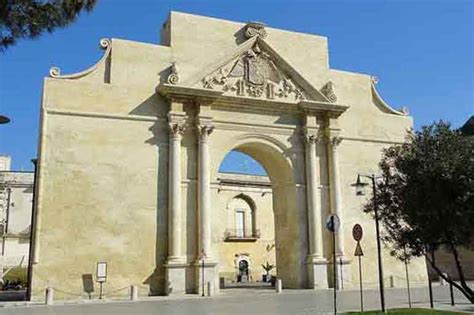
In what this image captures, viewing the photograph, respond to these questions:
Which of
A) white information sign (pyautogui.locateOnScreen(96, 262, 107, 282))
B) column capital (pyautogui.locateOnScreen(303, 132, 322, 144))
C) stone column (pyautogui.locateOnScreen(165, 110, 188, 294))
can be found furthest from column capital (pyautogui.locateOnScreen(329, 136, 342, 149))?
white information sign (pyautogui.locateOnScreen(96, 262, 107, 282))

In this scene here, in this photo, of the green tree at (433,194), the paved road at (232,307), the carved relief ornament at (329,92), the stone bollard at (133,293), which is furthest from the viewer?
the carved relief ornament at (329,92)

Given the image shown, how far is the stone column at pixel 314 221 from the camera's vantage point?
23.7 meters

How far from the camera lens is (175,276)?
21188 millimetres

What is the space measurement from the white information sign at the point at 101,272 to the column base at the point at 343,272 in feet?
34.3

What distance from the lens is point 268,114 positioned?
25.2m

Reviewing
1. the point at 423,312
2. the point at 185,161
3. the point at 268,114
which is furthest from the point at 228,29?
the point at 423,312

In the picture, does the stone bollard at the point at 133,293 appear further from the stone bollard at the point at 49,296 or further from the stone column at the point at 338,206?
the stone column at the point at 338,206

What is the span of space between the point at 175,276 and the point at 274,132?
850cm

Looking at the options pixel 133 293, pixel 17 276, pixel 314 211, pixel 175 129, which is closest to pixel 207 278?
pixel 133 293

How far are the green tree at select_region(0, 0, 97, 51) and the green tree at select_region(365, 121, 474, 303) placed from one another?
8128 millimetres

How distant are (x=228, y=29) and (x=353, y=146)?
8704 millimetres

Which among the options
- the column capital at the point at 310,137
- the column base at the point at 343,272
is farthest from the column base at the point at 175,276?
the column capital at the point at 310,137

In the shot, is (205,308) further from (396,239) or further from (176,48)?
(176,48)

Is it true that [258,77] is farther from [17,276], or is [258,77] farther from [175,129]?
[17,276]
